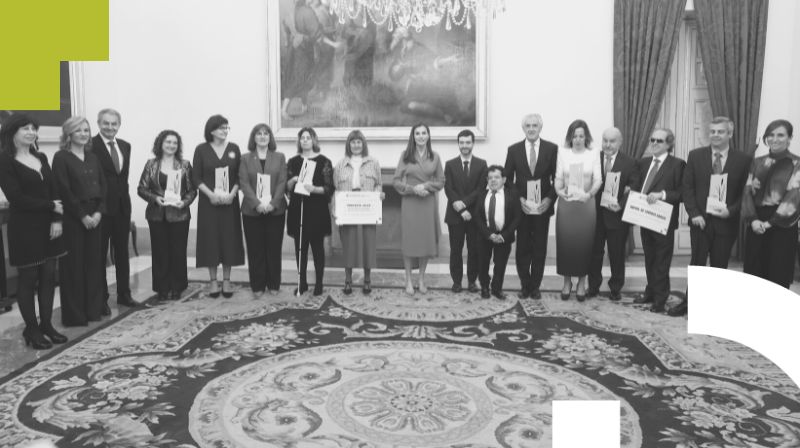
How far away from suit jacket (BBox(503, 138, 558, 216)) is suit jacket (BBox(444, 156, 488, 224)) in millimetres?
252

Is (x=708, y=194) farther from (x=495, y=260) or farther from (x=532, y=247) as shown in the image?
(x=495, y=260)

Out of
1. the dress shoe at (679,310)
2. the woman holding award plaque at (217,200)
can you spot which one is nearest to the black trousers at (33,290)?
the woman holding award plaque at (217,200)

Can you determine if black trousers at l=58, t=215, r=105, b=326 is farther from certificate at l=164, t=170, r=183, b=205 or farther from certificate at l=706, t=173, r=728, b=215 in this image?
certificate at l=706, t=173, r=728, b=215

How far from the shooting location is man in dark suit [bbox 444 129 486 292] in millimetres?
5875

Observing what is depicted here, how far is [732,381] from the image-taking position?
3.78 meters

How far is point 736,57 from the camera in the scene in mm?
7672

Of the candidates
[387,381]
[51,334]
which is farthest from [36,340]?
[387,381]

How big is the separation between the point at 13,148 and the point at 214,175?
175 cm

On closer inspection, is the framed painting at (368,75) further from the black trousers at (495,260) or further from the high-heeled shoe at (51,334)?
the high-heeled shoe at (51,334)

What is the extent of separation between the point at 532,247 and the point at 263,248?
2.64 meters

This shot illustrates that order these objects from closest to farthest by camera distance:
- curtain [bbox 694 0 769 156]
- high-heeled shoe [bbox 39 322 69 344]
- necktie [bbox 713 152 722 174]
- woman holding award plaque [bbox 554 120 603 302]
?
high-heeled shoe [bbox 39 322 69 344]
necktie [bbox 713 152 722 174]
woman holding award plaque [bbox 554 120 603 302]
curtain [bbox 694 0 769 156]

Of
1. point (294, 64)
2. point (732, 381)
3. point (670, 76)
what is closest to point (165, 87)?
point (294, 64)

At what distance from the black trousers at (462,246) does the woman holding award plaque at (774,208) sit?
234cm

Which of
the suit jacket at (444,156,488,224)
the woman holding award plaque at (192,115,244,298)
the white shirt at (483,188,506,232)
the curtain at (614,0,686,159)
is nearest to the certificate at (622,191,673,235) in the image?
the white shirt at (483,188,506,232)
